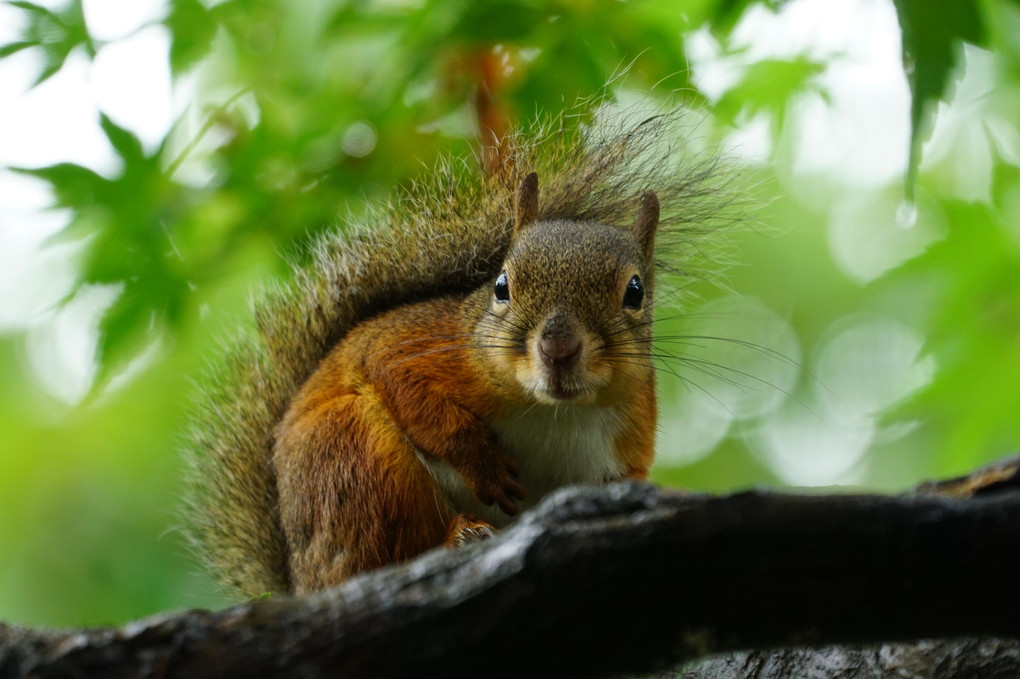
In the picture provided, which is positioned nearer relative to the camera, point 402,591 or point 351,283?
point 402,591

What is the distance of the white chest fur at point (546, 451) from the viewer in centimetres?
253

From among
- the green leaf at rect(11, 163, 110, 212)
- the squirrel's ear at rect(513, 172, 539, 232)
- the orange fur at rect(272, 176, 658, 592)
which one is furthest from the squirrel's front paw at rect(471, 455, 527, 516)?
the green leaf at rect(11, 163, 110, 212)

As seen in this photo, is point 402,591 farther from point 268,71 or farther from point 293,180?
point 268,71

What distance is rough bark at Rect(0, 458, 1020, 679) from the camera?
3.96 feet

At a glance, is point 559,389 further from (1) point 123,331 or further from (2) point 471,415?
(1) point 123,331

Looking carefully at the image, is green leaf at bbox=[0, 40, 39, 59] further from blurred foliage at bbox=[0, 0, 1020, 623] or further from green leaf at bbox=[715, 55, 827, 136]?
green leaf at bbox=[715, 55, 827, 136]

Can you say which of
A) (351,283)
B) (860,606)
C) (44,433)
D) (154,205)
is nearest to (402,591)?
(860,606)

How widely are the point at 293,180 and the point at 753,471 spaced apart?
4.34 m

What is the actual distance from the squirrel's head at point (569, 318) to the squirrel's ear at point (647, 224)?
80 mm

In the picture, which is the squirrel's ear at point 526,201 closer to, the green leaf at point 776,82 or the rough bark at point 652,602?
the green leaf at point 776,82

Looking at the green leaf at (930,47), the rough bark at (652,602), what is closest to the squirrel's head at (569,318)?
the green leaf at (930,47)

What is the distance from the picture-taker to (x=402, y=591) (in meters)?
1.26

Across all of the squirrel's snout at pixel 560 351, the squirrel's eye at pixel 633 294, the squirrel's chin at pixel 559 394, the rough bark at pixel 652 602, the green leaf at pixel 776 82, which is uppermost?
the green leaf at pixel 776 82

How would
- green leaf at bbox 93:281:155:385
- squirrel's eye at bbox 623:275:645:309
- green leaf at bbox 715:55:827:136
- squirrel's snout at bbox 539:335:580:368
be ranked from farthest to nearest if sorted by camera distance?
1. green leaf at bbox 715:55:827:136
2. green leaf at bbox 93:281:155:385
3. squirrel's eye at bbox 623:275:645:309
4. squirrel's snout at bbox 539:335:580:368
